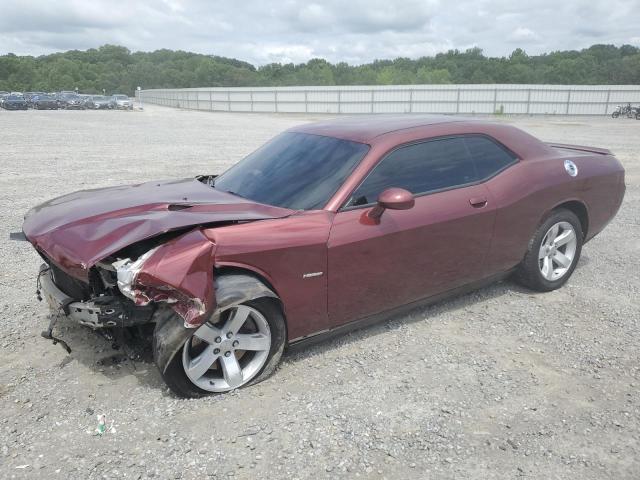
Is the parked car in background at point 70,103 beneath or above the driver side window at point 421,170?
above

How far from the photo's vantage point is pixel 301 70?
331ft

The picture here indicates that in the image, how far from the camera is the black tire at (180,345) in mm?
2846

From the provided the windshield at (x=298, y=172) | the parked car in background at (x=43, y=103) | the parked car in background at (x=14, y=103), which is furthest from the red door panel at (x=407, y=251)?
the parked car in background at (x=43, y=103)

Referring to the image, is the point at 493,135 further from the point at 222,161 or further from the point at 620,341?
the point at 222,161

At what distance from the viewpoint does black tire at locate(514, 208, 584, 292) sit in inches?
Answer: 177

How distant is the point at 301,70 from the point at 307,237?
103 metres

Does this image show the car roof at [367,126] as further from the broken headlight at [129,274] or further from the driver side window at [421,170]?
the broken headlight at [129,274]

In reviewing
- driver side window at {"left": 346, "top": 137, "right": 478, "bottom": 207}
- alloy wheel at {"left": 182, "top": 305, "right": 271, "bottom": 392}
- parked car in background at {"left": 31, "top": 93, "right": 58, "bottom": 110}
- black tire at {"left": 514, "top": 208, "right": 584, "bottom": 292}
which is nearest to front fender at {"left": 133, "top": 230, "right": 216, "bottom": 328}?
alloy wheel at {"left": 182, "top": 305, "right": 271, "bottom": 392}

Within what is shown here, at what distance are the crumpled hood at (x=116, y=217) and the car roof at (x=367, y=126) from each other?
91 cm

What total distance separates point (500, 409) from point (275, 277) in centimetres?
155

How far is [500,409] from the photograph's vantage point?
3029 mm

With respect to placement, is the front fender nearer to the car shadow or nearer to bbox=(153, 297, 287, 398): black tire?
bbox=(153, 297, 287, 398): black tire

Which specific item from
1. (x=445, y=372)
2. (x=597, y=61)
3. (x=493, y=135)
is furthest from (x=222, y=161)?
(x=597, y=61)

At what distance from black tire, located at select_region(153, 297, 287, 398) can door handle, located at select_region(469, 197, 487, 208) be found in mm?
1776
